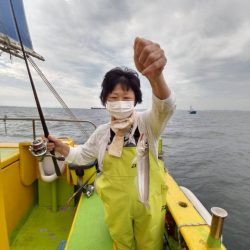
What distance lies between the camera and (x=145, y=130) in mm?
1708

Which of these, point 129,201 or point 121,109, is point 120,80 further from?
point 129,201

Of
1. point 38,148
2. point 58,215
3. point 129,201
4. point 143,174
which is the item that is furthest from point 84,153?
point 58,215

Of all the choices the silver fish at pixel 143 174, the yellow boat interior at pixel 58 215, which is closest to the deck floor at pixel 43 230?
the yellow boat interior at pixel 58 215

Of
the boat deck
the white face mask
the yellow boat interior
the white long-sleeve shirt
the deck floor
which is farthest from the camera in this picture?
the deck floor

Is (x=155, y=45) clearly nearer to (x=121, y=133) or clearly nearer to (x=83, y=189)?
(x=121, y=133)

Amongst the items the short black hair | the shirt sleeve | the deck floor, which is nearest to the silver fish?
Result: the short black hair

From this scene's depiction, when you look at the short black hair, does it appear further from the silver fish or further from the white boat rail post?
the white boat rail post

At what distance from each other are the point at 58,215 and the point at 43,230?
426 mm

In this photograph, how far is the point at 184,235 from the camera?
187 cm

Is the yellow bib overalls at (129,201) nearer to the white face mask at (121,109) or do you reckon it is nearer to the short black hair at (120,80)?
the white face mask at (121,109)

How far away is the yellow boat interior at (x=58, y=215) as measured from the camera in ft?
6.72

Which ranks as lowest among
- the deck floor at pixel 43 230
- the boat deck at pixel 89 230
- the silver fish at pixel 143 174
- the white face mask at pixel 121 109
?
the deck floor at pixel 43 230

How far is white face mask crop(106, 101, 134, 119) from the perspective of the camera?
5.41 feet

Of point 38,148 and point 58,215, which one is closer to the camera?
point 38,148
